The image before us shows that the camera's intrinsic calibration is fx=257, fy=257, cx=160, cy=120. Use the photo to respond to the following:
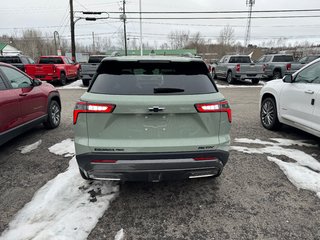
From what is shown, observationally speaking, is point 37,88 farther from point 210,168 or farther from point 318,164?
point 318,164

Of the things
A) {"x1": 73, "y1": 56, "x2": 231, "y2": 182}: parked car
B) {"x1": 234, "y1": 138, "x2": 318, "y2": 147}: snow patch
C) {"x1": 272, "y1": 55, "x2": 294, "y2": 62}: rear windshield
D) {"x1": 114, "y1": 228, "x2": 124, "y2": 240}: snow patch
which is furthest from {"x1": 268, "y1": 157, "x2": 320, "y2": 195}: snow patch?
{"x1": 272, "y1": 55, "x2": 294, "y2": 62}: rear windshield

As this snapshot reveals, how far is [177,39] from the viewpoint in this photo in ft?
266

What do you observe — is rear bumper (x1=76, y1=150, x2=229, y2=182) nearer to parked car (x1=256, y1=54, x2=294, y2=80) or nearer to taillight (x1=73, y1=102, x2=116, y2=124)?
taillight (x1=73, y1=102, x2=116, y2=124)

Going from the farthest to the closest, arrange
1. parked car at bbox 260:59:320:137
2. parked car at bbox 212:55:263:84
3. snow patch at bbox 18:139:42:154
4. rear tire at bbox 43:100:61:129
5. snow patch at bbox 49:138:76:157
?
parked car at bbox 212:55:263:84 → rear tire at bbox 43:100:61:129 → snow patch at bbox 18:139:42:154 → snow patch at bbox 49:138:76:157 → parked car at bbox 260:59:320:137

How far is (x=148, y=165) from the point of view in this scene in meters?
2.62

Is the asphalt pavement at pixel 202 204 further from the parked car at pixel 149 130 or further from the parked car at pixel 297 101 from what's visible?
the parked car at pixel 297 101

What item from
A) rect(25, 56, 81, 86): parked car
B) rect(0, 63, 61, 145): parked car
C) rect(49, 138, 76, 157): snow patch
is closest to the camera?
rect(0, 63, 61, 145): parked car

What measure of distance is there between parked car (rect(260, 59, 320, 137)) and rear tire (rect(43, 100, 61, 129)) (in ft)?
17.0

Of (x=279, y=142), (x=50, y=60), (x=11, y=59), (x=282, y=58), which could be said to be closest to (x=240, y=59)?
(x=282, y=58)

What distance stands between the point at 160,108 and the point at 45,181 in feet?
7.22

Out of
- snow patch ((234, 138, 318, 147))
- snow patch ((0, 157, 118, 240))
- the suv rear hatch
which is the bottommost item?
snow patch ((0, 157, 118, 240))

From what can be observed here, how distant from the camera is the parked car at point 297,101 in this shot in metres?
4.48

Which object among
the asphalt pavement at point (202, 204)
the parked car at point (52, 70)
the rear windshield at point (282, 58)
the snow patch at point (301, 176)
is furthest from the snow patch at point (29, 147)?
the rear windshield at point (282, 58)

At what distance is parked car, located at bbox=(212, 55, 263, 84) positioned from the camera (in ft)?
50.8
